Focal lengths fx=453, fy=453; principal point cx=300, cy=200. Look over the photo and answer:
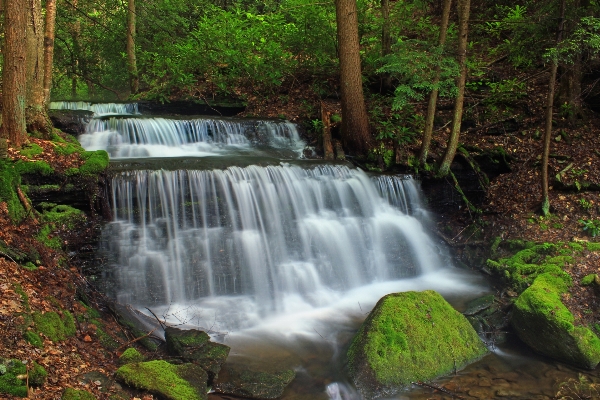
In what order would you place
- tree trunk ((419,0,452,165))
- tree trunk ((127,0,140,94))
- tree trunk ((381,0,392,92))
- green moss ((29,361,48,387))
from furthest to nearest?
tree trunk ((127,0,140,94)) → tree trunk ((381,0,392,92)) → tree trunk ((419,0,452,165)) → green moss ((29,361,48,387))

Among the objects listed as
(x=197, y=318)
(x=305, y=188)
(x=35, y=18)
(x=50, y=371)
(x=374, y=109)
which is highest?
(x=35, y=18)

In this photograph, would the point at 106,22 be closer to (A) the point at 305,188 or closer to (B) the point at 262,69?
(B) the point at 262,69

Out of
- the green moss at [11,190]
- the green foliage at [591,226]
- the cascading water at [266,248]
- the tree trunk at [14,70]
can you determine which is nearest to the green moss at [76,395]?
the cascading water at [266,248]

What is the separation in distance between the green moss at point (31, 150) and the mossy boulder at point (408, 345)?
583cm

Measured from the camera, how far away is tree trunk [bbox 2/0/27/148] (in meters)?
7.04

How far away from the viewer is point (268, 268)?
26.9 feet

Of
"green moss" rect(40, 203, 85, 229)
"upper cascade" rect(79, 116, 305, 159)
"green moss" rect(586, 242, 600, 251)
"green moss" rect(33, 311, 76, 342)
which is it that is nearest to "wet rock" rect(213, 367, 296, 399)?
"green moss" rect(33, 311, 76, 342)

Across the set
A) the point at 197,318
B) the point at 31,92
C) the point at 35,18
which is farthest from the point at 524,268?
the point at 35,18

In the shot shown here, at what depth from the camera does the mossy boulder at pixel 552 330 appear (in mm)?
6176

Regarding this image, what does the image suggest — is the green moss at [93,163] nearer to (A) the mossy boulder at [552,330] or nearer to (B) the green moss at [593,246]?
(A) the mossy boulder at [552,330]

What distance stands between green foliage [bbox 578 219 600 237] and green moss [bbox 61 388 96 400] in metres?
9.17

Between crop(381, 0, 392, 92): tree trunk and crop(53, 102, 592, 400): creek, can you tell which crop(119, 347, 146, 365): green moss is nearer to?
crop(53, 102, 592, 400): creek

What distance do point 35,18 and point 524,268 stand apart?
33.4ft

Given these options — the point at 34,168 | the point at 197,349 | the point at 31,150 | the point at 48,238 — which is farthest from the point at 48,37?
the point at 197,349
